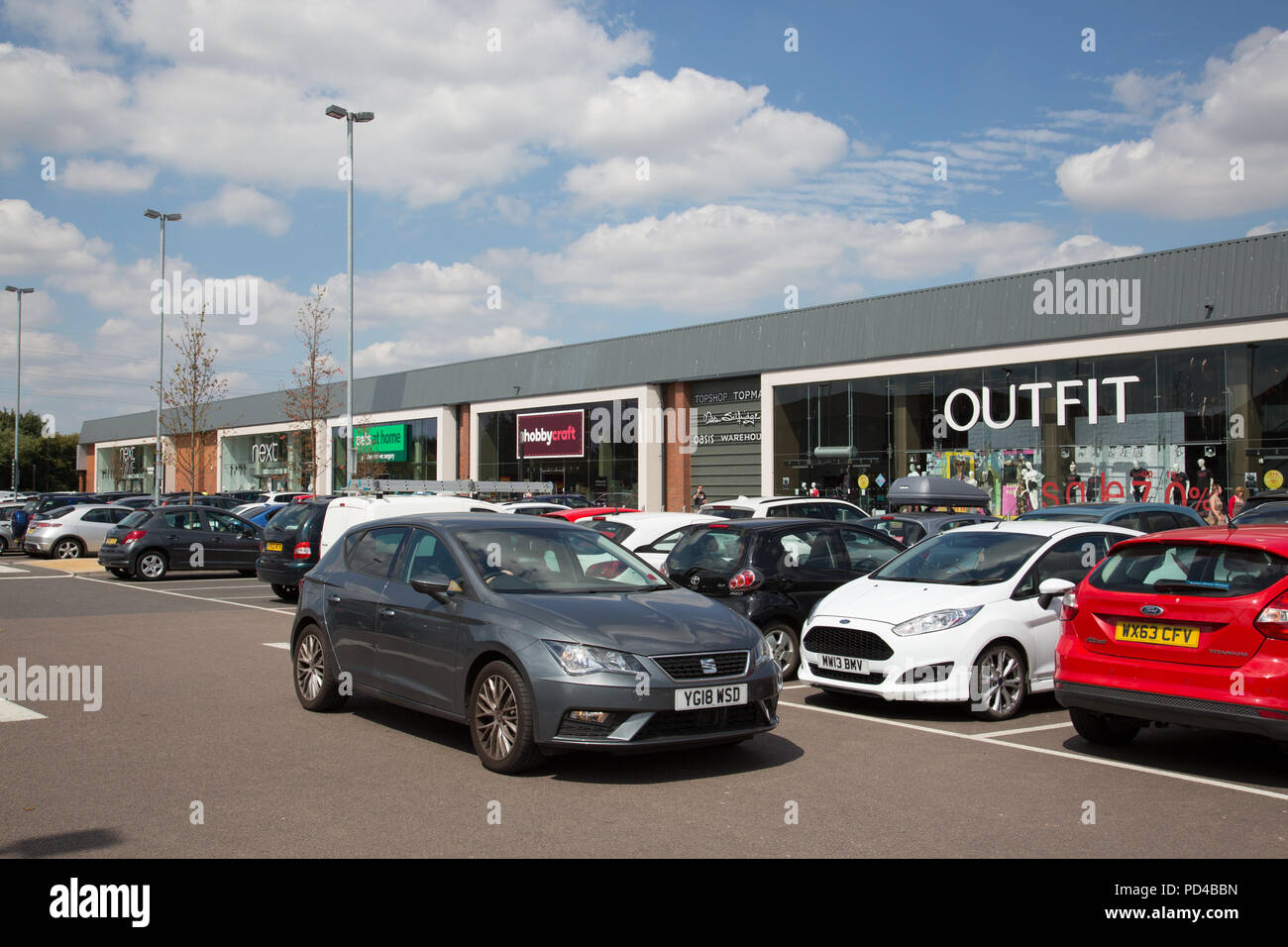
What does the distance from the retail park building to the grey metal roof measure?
0.05 metres

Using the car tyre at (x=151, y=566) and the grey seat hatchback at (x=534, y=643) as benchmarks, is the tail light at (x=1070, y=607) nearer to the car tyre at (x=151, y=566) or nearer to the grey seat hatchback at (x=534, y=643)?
the grey seat hatchback at (x=534, y=643)

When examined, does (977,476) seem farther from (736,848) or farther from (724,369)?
(736,848)

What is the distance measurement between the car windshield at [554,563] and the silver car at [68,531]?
2570 cm

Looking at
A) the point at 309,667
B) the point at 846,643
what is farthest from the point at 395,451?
the point at 846,643

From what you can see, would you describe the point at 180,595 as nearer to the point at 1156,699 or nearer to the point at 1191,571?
the point at 1156,699

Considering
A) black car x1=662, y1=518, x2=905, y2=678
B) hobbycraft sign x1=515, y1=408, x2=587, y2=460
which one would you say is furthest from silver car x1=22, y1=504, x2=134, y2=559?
black car x1=662, y1=518, x2=905, y2=678

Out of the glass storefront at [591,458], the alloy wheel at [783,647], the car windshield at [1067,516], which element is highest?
the glass storefront at [591,458]

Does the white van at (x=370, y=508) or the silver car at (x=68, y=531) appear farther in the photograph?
the silver car at (x=68, y=531)

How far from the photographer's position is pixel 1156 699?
678cm

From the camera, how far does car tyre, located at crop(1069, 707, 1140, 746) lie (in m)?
7.72

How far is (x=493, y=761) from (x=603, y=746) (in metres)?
0.81

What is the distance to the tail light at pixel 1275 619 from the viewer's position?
6332mm

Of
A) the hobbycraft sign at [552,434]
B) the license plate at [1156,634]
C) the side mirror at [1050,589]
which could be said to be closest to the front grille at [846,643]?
the side mirror at [1050,589]

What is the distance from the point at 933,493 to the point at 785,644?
458 inches
